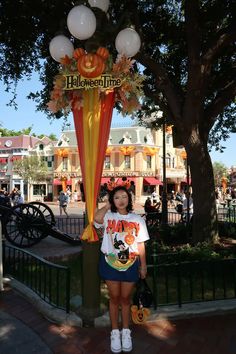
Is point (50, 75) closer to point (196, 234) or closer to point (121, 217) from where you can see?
point (196, 234)

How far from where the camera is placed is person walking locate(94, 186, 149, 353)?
3.65 m

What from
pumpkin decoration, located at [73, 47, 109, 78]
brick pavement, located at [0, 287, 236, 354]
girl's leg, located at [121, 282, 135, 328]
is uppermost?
pumpkin decoration, located at [73, 47, 109, 78]

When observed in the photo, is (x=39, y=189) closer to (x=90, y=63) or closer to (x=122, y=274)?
(x=90, y=63)

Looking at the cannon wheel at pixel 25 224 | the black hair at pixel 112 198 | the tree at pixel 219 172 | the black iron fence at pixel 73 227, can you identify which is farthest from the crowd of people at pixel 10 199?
the tree at pixel 219 172

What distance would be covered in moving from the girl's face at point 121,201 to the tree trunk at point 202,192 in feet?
15.4

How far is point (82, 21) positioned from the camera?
4.07 metres

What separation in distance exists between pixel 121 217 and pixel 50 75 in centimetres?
756

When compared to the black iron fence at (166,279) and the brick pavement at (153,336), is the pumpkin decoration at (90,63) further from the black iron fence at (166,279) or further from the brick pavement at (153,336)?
the brick pavement at (153,336)

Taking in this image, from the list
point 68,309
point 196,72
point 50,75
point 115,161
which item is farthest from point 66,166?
point 68,309

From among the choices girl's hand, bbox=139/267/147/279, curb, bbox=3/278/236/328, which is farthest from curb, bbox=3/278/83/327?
girl's hand, bbox=139/267/147/279

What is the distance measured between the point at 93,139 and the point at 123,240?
1212 millimetres

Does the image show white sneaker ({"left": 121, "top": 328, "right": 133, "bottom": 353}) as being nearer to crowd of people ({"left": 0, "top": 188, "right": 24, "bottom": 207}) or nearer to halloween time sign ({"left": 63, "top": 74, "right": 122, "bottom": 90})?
halloween time sign ({"left": 63, "top": 74, "right": 122, "bottom": 90})

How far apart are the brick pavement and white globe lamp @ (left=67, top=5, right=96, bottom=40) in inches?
126

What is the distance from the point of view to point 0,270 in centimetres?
557
